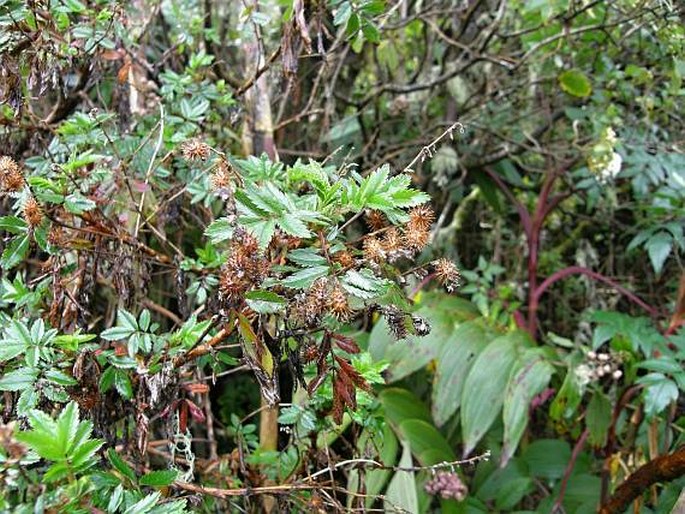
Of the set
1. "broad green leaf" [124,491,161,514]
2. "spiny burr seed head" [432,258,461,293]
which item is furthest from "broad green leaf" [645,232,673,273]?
"broad green leaf" [124,491,161,514]

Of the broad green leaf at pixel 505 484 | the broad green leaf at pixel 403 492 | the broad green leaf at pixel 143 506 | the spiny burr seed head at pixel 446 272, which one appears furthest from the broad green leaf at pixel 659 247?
the broad green leaf at pixel 143 506

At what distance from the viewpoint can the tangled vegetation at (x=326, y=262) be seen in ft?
2.12

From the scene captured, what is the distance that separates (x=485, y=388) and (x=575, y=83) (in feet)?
2.57

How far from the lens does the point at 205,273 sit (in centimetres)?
90

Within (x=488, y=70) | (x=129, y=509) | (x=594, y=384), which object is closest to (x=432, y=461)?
(x=594, y=384)

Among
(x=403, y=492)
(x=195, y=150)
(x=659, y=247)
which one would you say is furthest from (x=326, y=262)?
(x=659, y=247)

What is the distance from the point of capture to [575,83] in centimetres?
164

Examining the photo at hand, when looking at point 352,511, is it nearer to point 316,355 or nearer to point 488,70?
point 316,355

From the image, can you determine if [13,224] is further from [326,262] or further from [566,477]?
[566,477]

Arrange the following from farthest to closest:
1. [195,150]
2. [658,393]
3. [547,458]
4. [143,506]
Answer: [547,458]
[658,393]
[195,150]
[143,506]

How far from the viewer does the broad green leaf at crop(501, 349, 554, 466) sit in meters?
1.27

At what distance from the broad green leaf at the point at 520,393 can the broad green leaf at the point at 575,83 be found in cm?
68

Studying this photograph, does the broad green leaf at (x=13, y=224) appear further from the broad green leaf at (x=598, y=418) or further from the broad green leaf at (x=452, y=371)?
the broad green leaf at (x=598, y=418)

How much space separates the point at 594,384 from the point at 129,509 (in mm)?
996
